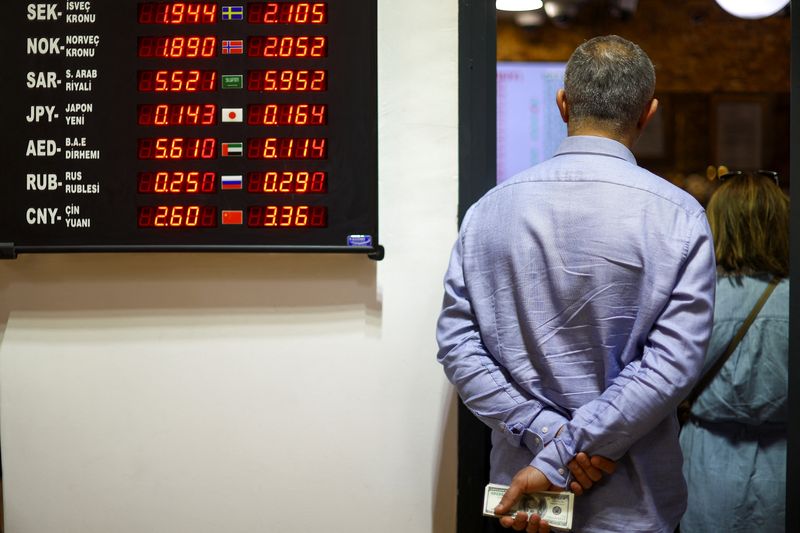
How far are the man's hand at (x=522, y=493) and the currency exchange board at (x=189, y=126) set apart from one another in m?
0.81

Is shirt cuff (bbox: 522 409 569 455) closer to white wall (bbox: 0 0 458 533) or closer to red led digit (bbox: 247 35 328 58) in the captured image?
white wall (bbox: 0 0 458 533)

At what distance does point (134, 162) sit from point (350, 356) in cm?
83

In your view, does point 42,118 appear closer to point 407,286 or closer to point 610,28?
point 407,286

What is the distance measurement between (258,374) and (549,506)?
1.00 m

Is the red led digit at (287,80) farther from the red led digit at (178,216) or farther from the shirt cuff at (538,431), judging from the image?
the shirt cuff at (538,431)

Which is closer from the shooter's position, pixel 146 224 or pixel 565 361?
pixel 565 361

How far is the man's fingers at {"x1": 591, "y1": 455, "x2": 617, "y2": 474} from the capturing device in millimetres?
1544

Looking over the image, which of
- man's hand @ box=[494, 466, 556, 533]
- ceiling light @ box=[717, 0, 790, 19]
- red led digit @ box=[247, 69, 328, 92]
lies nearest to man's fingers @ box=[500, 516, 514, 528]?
man's hand @ box=[494, 466, 556, 533]

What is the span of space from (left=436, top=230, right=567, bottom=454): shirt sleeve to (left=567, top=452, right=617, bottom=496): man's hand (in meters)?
0.07

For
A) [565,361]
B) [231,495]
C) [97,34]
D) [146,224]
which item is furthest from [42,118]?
[565,361]

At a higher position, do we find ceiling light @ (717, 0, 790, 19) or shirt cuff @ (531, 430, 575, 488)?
ceiling light @ (717, 0, 790, 19)

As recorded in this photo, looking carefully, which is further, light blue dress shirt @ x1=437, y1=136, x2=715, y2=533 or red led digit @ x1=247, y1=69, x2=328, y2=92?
red led digit @ x1=247, y1=69, x2=328, y2=92

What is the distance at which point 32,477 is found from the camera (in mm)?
2244

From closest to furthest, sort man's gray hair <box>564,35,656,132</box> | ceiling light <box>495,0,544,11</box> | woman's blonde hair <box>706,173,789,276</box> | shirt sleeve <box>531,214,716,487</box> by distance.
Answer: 1. shirt sleeve <box>531,214,716,487</box>
2. man's gray hair <box>564,35,656,132</box>
3. woman's blonde hair <box>706,173,789,276</box>
4. ceiling light <box>495,0,544,11</box>
